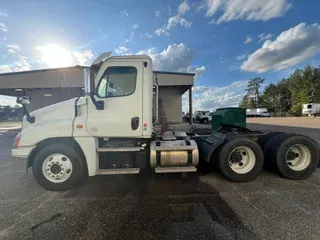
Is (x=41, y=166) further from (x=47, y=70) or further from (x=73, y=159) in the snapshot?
(x=47, y=70)

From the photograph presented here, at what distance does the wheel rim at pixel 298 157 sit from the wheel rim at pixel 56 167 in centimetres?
518

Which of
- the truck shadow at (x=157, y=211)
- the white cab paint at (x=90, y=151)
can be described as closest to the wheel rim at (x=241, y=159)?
the truck shadow at (x=157, y=211)

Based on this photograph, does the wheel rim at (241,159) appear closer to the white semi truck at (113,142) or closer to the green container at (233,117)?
the white semi truck at (113,142)

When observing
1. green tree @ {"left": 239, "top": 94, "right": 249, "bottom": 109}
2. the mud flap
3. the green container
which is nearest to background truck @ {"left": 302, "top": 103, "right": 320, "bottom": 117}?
green tree @ {"left": 239, "top": 94, "right": 249, "bottom": 109}

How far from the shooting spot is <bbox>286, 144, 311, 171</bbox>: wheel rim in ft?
13.7

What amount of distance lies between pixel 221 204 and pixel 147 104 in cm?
244

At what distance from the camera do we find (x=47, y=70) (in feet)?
50.9

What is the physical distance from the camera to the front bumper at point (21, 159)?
3.64 m

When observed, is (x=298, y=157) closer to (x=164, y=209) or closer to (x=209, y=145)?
(x=209, y=145)

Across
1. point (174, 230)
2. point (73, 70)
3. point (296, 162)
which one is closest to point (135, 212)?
point (174, 230)

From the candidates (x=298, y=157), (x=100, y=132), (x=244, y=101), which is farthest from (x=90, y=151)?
(x=244, y=101)

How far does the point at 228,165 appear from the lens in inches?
158

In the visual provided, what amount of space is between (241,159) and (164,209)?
7.74 feet

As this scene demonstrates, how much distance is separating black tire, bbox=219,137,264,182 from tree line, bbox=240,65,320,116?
67721 mm
